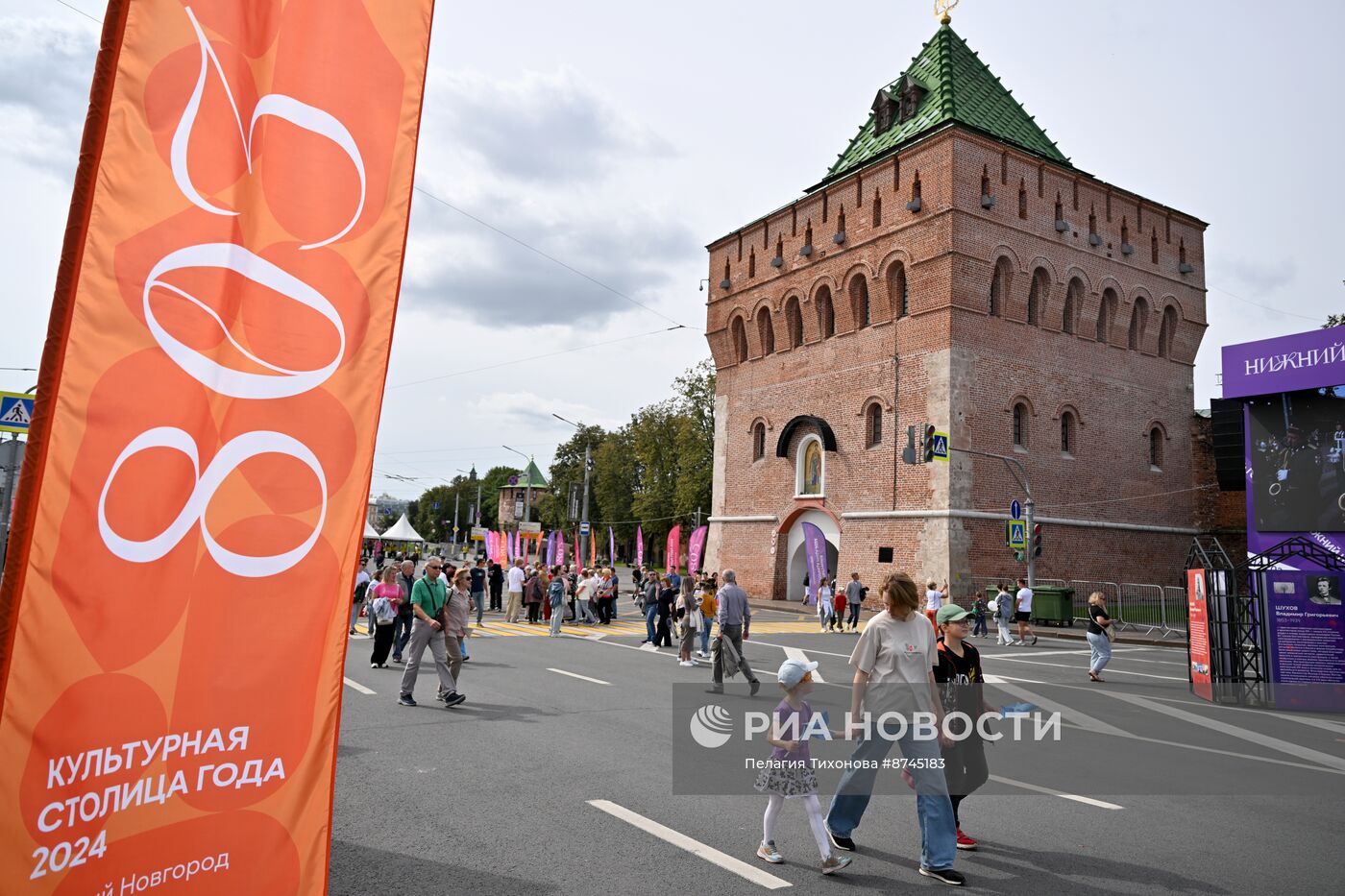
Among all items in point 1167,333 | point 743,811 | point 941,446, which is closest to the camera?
point 743,811

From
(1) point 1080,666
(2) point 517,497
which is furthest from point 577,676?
(2) point 517,497

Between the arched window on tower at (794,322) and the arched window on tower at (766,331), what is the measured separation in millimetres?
1322

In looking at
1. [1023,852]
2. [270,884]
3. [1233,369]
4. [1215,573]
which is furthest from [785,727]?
[1233,369]

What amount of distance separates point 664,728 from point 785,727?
428 cm

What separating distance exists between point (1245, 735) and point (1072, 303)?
26944 mm

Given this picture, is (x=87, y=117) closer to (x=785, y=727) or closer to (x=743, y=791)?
(x=785, y=727)

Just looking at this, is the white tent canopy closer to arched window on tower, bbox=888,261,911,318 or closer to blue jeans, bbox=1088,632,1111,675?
arched window on tower, bbox=888,261,911,318

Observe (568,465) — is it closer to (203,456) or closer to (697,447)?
(697,447)

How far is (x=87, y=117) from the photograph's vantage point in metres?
2.48

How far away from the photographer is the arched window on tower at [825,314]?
35.6 metres

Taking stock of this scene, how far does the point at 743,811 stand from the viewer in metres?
6.19

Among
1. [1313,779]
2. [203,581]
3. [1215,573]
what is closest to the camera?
[203,581]

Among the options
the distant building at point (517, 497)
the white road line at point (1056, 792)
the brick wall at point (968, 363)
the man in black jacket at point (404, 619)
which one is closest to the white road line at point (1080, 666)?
the brick wall at point (968, 363)

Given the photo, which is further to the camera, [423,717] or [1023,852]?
[423,717]
